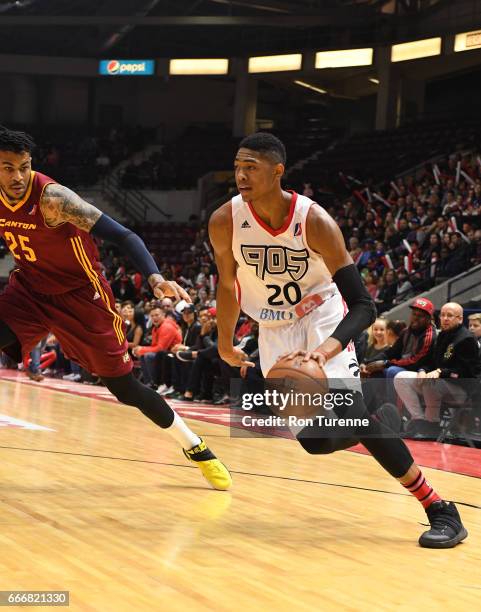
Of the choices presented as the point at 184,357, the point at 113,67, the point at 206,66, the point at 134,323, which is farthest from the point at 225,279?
the point at 113,67

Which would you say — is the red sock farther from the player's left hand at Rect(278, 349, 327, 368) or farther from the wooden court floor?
the player's left hand at Rect(278, 349, 327, 368)

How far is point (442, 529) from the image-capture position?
4035 millimetres

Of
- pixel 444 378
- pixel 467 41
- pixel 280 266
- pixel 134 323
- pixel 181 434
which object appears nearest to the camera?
pixel 280 266

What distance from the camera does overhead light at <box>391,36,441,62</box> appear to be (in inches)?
934

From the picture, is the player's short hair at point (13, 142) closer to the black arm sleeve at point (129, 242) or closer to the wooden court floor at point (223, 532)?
the black arm sleeve at point (129, 242)

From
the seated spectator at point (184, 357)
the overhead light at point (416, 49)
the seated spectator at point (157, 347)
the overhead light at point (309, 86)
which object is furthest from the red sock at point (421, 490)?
the overhead light at point (309, 86)

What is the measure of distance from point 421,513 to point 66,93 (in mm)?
29856

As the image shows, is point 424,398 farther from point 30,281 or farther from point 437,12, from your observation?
point 437,12

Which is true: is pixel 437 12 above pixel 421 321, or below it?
above

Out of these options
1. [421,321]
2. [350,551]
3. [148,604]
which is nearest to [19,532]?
[148,604]

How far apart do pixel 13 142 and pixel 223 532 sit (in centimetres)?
210

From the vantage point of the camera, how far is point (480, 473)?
20.8ft

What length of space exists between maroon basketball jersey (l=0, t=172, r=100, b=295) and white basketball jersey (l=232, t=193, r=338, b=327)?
942 millimetres

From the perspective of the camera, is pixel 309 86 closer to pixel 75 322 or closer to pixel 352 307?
pixel 75 322
